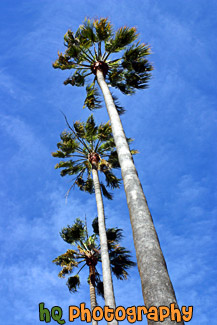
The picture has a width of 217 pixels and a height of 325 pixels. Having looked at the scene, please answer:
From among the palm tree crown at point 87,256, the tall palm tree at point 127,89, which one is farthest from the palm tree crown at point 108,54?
the palm tree crown at point 87,256

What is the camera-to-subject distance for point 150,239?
4230mm

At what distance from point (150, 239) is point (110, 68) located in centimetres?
931

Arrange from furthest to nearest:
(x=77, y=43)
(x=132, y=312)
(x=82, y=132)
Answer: (x=82, y=132) < (x=77, y=43) < (x=132, y=312)

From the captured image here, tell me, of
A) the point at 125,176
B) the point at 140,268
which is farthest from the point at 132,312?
the point at 125,176

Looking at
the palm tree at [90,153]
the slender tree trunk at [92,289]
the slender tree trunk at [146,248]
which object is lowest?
the slender tree trunk at [146,248]

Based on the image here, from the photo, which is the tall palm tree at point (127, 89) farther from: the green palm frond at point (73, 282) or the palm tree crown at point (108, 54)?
the green palm frond at point (73, 282)

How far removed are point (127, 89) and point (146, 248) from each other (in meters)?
10.0

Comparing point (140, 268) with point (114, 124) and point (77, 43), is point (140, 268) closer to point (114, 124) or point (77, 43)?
point (114, 124)

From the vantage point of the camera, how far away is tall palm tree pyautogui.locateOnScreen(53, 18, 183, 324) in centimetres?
371

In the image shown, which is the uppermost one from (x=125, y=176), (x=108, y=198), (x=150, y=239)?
(x=108, y=198)

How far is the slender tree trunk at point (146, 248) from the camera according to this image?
347 cm

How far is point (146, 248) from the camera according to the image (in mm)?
4098

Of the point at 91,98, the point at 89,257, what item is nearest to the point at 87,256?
the point at 89,257

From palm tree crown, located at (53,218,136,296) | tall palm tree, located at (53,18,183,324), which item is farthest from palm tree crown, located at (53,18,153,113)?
palm tree crown, located at (53,218,136,296)
